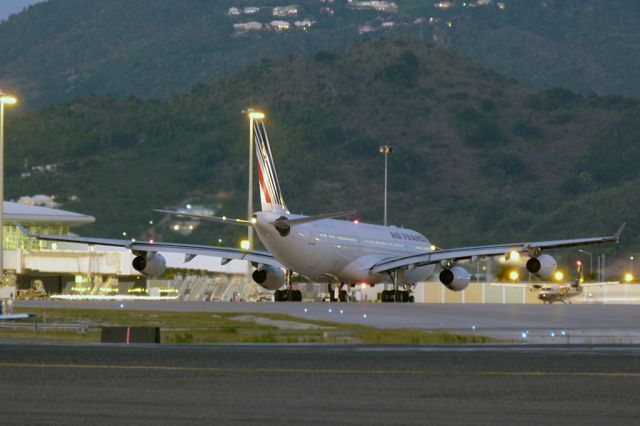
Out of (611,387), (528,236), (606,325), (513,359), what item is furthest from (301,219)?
(528,236)

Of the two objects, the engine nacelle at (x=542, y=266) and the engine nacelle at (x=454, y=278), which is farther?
the engine nacelle at (x=454, y=278)

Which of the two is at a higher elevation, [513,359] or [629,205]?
[629,205]

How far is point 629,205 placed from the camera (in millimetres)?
197875

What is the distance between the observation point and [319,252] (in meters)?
69.6

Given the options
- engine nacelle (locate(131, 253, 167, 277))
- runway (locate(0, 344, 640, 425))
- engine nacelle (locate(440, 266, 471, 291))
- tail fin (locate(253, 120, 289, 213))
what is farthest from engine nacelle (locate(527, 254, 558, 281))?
runway (locate(0, 344, 640, 425))

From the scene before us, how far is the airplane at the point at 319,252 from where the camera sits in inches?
2655

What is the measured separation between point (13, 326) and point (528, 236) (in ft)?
511

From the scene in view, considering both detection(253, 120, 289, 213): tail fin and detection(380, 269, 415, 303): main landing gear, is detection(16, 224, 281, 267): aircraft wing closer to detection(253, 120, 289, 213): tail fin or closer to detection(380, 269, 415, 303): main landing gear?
detection(253, 120, 289, 213): tail fin

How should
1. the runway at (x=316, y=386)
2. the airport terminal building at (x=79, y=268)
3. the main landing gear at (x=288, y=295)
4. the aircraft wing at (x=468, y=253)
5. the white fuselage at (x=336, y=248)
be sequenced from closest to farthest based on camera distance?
the runway at (x=316, y=386)
the aircraft wing at (x=468, y=253)
the white fuselage at (x=336, y=248)
the main landing gear at (x=288, y=295)
the airport terminal building at (x=79, y=268)

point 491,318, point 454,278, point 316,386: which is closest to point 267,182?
point 454,278

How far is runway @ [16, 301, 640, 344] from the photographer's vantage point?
37.4m

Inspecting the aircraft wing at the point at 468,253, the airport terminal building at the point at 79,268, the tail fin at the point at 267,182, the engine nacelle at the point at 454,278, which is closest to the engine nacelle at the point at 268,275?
the tail fin at the point at 267,182

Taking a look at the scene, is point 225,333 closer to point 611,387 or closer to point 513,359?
point 513,359

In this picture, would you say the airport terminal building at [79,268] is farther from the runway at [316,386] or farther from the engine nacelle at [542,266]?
the runway at [316,386]
